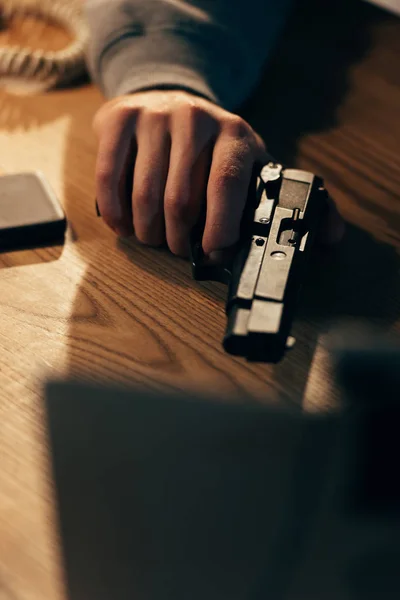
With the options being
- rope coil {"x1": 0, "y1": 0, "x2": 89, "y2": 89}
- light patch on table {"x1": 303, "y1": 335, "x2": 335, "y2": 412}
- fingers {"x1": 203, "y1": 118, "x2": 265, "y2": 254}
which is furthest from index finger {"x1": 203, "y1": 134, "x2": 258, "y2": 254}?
rope coil {"x1": 0, "y1": 0, "x2": 89, "y2": 89}

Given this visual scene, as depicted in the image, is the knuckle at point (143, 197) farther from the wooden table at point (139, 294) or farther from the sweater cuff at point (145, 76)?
the sweater cuff at point (145, 76)

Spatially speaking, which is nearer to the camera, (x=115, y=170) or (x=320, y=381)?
(x=320, y=381)

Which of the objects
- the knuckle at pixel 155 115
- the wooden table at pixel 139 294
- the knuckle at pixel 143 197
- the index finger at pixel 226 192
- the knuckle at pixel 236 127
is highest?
the knuckle at pixel 236 127

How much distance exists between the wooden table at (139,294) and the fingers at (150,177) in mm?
30

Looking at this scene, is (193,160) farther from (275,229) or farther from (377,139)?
(377,139)

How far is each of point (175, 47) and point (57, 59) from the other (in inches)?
7.1

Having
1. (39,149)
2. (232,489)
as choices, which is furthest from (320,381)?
(39,149)

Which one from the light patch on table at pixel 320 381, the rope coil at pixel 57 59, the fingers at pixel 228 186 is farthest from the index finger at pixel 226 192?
the rope coil at pixel 57 59

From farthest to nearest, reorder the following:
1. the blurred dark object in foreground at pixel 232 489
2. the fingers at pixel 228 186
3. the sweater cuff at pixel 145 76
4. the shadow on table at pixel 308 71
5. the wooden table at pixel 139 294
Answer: the shadow on table at pixel 308 71 < the sweater cuff at pixel 145 76 < the fingers at pixel 228 186 < the wooden table at pixel 139 294 < the blurred dark object in foreground at pixel 232 489

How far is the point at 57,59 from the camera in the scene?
0.90 metres

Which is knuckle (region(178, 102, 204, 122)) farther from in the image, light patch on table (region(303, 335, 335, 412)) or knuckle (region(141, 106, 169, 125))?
light patch on table (region(303, 335, 335, 412))

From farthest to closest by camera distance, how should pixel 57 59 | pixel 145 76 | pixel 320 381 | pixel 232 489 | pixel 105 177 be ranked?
pixel 57 59, pixel 145 76, pixel 105 177, pixel 320 381, pixel 232 489

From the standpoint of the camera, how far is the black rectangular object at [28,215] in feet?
2.14

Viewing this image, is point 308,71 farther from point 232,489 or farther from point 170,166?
point 232,489
